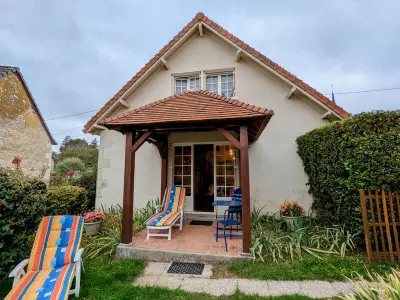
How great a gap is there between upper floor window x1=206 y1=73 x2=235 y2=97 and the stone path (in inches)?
248

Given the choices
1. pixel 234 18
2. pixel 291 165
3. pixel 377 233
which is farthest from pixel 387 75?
pixel 377 233

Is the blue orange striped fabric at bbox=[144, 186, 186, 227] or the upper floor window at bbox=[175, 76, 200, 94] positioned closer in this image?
the blue orange striped fabric at bbox=[144, 186, 186, 227]

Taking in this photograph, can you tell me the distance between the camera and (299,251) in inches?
167

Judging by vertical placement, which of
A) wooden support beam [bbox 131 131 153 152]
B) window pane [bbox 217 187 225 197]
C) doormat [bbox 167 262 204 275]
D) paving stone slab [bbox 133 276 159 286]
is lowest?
paving stone slab [bbox 133 276 159 286]

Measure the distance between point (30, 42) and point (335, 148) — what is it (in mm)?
30004

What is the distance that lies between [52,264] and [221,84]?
24.4 ft

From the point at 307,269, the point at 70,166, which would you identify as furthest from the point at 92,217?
the point at 70,166

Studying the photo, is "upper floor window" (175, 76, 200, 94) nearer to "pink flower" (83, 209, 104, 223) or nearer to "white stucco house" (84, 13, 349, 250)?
"white stucco house" (84, 13, 349, 250)

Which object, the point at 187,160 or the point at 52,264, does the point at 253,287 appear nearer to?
the point at 52,264

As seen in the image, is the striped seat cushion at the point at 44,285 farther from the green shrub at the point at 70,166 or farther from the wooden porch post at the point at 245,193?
the green shrub at the point at 70,166

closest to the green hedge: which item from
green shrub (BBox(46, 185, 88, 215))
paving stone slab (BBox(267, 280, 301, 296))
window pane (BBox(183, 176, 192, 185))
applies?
paving stone slab (BBox(267, 280, 301, 296))

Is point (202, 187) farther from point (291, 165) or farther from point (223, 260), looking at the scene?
point (223, 260)

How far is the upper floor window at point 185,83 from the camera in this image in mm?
8156

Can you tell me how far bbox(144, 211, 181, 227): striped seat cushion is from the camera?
5066 millimetres
